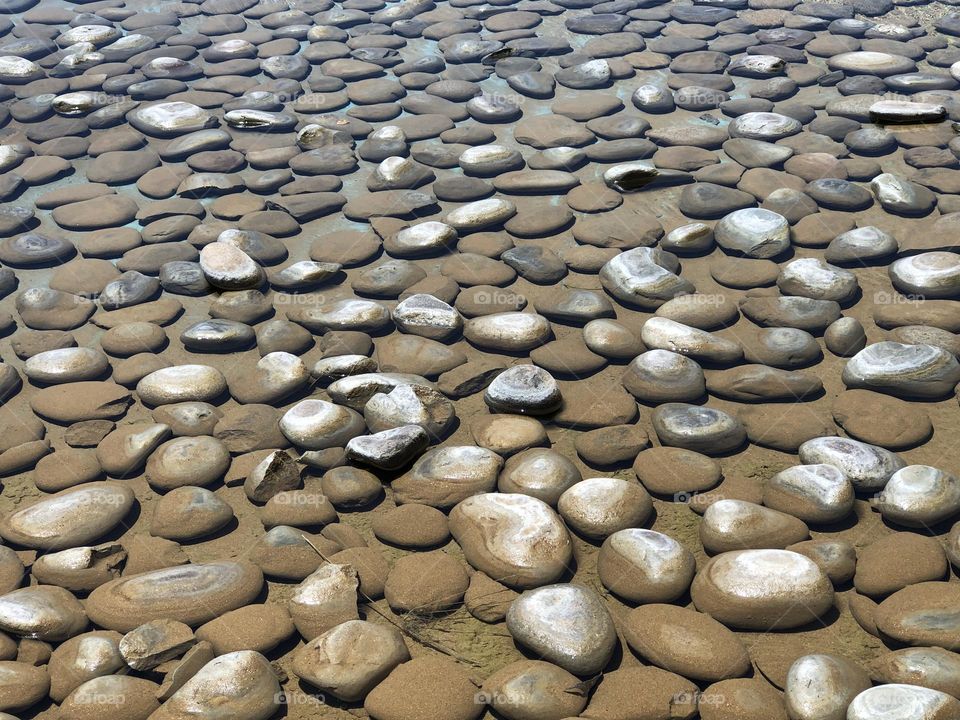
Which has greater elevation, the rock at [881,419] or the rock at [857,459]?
the rock at [857,459]

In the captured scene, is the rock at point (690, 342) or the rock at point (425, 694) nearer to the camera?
the rock at point (425, 694)

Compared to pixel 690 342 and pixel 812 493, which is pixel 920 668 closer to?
pixel 812 493

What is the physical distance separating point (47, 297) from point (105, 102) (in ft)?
5.71

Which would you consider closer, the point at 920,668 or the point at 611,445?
the point at 920,668

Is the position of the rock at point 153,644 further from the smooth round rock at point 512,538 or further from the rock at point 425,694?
the smooth round rock at point 512,538

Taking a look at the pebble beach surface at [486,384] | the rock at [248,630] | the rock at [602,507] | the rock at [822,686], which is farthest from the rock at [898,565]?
the rock at [248,630]

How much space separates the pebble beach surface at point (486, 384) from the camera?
6.23ft

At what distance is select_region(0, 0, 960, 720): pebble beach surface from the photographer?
6.23 feet

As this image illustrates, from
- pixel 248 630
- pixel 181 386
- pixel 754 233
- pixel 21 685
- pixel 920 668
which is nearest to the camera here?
pixel 920 668

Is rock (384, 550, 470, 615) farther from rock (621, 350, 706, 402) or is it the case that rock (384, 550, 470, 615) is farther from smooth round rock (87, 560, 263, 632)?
rock (621, 350, 706, 402)

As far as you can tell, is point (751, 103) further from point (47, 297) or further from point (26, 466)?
point (26, 466)

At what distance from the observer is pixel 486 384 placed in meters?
2.71

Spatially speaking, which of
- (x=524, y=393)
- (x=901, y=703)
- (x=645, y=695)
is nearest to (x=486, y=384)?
(x=524, y=393)

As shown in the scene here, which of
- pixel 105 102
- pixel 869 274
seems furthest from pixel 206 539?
pixel 105 102
